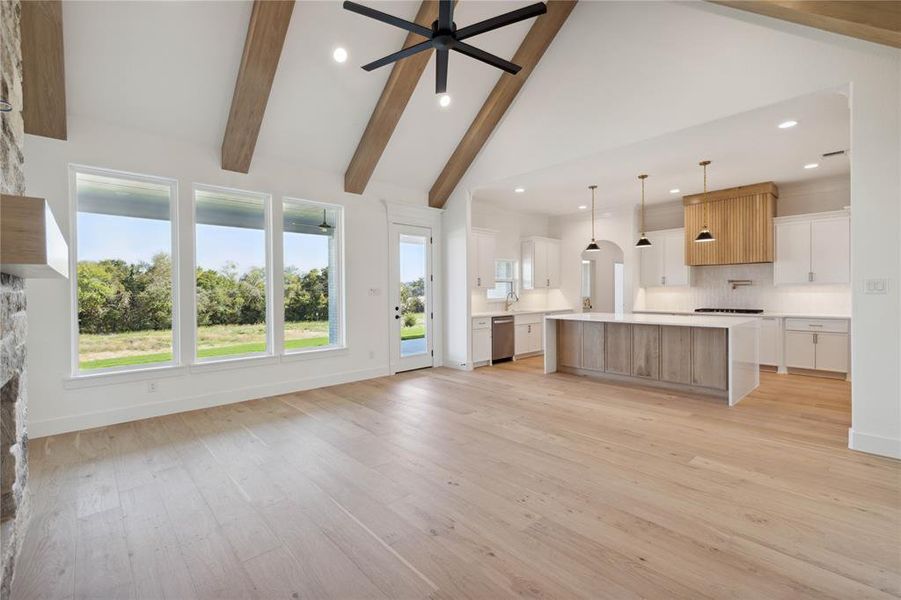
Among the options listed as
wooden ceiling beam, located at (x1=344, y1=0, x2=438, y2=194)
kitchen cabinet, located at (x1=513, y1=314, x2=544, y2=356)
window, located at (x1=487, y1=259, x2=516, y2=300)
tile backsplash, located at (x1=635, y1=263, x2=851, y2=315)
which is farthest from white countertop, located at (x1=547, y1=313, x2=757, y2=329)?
wooden ceiling beam, located at (x1=344, y1=0, x2=438, y2=194)

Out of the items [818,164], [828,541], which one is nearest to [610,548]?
[828,541]

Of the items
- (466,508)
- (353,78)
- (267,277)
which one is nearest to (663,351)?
(466,508)

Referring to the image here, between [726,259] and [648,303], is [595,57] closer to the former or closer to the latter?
[726,259]

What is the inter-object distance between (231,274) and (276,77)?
7.47 feet

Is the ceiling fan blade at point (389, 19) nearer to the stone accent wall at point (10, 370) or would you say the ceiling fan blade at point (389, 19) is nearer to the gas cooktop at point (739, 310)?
the stone accent wall at point (10, 370)

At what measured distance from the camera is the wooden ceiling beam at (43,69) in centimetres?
315

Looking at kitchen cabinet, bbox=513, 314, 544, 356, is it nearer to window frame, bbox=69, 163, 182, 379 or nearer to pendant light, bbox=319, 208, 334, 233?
pendant light, bbox=319, 208, 334, 233

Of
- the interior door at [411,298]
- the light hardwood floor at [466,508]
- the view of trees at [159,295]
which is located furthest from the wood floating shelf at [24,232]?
the interior door at [411,298]

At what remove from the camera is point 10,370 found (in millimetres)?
1938

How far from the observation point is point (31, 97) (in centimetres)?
349

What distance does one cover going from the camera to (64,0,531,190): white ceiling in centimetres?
356

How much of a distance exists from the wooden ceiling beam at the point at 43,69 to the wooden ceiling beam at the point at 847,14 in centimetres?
518

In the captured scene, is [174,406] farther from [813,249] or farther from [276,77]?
[813,249]

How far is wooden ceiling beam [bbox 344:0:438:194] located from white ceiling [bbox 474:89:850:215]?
1894 millimetres
